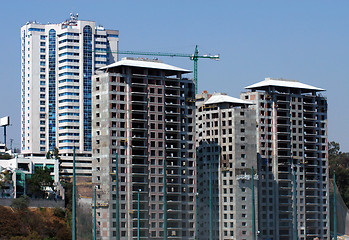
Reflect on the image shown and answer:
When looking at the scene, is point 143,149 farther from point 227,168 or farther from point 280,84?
point 280,84

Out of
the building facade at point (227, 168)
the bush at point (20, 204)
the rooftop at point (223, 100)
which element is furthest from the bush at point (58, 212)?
the rooftop at point (223, 100)

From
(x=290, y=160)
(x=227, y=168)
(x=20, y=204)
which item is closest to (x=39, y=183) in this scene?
(x=20, y=204)

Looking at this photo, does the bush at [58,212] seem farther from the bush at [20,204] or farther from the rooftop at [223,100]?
the rooftop at [223,100]

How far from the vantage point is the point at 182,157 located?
154125mm

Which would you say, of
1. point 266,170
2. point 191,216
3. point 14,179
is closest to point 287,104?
point 266,170

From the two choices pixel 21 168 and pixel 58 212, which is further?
pixel 21 168

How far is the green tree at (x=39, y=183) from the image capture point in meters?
158

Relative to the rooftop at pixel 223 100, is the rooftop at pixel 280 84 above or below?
above

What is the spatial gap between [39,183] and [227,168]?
127 feet

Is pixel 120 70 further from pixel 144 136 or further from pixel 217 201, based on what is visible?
pixel 217 201

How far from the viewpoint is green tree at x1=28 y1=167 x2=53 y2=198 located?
519ft

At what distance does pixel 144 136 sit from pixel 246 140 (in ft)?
78.9

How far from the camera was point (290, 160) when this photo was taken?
174 meters

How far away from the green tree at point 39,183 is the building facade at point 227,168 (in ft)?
104
